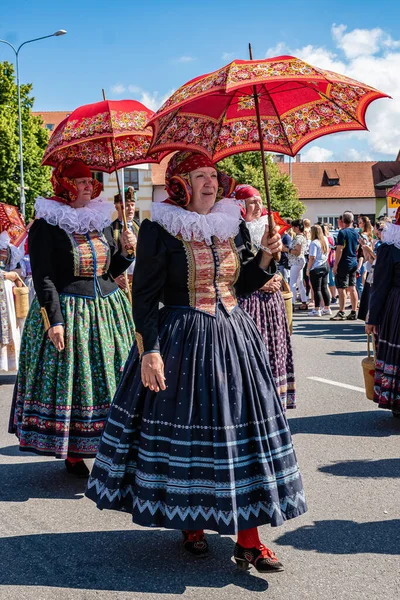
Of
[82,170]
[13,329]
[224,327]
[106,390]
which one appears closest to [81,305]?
[106,390]

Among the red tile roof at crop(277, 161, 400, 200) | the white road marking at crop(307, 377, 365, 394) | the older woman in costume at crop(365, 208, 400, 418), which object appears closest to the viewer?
the older woman in costume at crop(365, 208, 400, 418)

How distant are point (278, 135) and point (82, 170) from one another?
1.34m

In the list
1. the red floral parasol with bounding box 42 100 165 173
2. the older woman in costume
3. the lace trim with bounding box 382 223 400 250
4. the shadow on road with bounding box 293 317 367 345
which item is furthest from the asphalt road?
the shadow on road with bounding box 293 317 367 345

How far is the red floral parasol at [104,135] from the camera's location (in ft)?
17.9

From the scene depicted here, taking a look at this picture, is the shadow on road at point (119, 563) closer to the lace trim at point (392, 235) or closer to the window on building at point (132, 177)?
the lace trim at point (392, 235)

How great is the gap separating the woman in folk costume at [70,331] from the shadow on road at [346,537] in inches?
60.0

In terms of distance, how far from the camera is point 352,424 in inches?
254

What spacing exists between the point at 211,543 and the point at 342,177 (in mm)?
70158

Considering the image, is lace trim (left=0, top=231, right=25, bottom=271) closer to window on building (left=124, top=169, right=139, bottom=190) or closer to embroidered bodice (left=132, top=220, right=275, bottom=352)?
embroidered bodice (left=132, top=220, right=275, bottom=352)

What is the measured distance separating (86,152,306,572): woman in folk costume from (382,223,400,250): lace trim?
2386 millimetres

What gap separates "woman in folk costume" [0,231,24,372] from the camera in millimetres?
8714

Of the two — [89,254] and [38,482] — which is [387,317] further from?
[38,482]

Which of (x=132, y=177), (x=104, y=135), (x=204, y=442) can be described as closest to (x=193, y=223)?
(x=204, y=442)

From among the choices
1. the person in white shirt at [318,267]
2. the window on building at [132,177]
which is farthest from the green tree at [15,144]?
the person in white shirt at [318,267]
